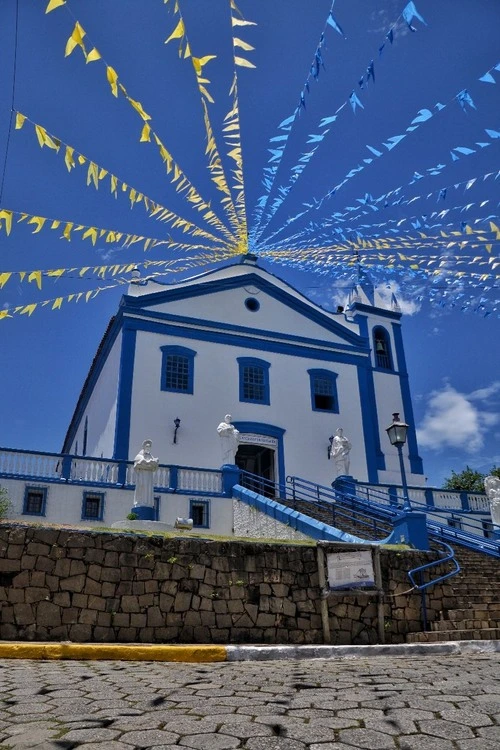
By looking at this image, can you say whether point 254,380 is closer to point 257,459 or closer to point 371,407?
point 257,459

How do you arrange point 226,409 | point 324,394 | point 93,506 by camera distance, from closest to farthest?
point 93,506 < point 226,409 < point 324,394

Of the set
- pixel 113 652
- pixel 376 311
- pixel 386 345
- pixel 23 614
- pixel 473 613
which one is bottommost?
pixel 113 652

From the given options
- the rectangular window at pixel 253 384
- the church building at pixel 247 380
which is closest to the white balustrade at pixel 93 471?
the church building at pixel 247 380

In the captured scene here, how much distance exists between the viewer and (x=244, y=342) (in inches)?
834

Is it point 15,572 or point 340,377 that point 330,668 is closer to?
point 15,572

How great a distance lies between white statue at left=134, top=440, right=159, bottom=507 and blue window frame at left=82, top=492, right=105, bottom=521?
0.97 meters

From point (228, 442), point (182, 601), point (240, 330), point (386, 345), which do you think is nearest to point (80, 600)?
point (182, 601)

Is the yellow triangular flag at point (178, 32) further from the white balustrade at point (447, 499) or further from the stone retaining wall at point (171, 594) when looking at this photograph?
the white balustrade at point (447, 499)

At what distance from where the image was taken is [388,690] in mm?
5039

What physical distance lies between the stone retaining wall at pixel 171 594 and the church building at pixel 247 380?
9.25 metres

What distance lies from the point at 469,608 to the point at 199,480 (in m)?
8.06

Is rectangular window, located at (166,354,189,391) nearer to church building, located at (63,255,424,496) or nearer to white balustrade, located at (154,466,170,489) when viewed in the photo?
church building, located at (63,255,424,496)

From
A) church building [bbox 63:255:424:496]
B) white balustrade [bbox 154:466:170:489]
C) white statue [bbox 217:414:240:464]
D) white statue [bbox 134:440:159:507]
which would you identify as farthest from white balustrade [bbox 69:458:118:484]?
white statue [bbox 217:414:240:464]

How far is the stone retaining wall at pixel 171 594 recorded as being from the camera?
7.77 metres
